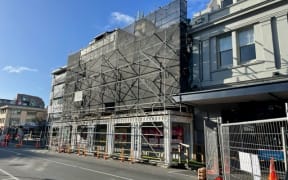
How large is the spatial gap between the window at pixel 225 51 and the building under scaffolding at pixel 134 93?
236 centimetres

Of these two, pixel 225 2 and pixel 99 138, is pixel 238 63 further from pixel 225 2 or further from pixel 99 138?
pixel 99 138

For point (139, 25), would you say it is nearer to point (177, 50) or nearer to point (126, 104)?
point (177, 50)

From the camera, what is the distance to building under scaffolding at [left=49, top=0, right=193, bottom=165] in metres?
15.5

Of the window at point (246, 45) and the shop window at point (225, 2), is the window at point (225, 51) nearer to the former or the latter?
the window at point (246, 45)

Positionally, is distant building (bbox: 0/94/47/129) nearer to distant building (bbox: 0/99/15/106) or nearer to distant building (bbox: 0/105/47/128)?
distant building (bbox: 0/105/47/128)

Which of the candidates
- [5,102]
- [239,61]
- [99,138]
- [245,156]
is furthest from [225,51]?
[5,102]

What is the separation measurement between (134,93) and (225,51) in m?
7.46

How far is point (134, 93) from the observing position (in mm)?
18500

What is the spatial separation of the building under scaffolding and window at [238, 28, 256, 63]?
3.70 meters

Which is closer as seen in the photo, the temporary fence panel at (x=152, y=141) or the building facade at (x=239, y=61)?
the building facade at (x=239, y=61)

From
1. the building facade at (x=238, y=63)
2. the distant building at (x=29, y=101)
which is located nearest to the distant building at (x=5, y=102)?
the distant building at (x=29, y=101)

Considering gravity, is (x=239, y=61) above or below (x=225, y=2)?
below

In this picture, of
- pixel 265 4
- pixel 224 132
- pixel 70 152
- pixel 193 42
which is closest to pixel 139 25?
pixel 193 42

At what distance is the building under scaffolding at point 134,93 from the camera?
50.9 ft
